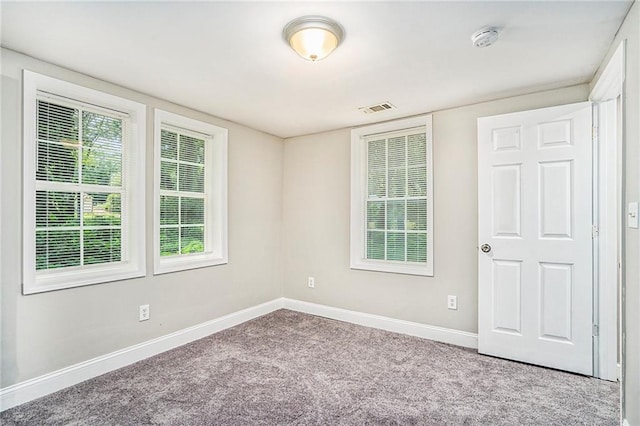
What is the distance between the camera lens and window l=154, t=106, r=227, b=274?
10.2ft

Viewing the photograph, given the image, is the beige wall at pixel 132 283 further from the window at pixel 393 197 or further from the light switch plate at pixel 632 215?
the light switch plate at pixel 632 215

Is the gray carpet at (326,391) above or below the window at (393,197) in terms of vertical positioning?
below

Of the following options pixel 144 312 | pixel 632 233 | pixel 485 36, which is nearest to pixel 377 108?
pixel 485 36

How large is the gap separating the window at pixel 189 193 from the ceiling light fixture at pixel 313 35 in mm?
1717

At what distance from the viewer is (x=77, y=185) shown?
8.27ft

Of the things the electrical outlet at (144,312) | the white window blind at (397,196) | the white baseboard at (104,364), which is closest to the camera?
the white baseboard at (104,364)

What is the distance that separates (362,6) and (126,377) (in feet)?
9.75

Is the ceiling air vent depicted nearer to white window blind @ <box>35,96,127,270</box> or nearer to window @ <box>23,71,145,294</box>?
window @ <box>23,71,145,294</box>

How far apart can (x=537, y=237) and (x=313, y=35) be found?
235 cm

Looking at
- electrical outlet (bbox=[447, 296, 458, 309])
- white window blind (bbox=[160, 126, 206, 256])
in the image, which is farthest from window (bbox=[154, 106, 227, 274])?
electrical outlet (bbox=[447, 296, 458, 309])

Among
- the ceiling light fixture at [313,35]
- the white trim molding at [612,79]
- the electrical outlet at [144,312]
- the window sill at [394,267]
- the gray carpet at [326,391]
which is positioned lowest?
the gray carpet at [326,391]

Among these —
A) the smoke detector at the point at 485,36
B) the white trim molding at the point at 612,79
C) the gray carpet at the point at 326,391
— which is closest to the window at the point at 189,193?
the gray carpet at the point at 326,391

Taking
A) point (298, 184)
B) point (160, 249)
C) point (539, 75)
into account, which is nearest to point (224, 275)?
point (160, 249)

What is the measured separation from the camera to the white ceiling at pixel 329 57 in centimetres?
171
